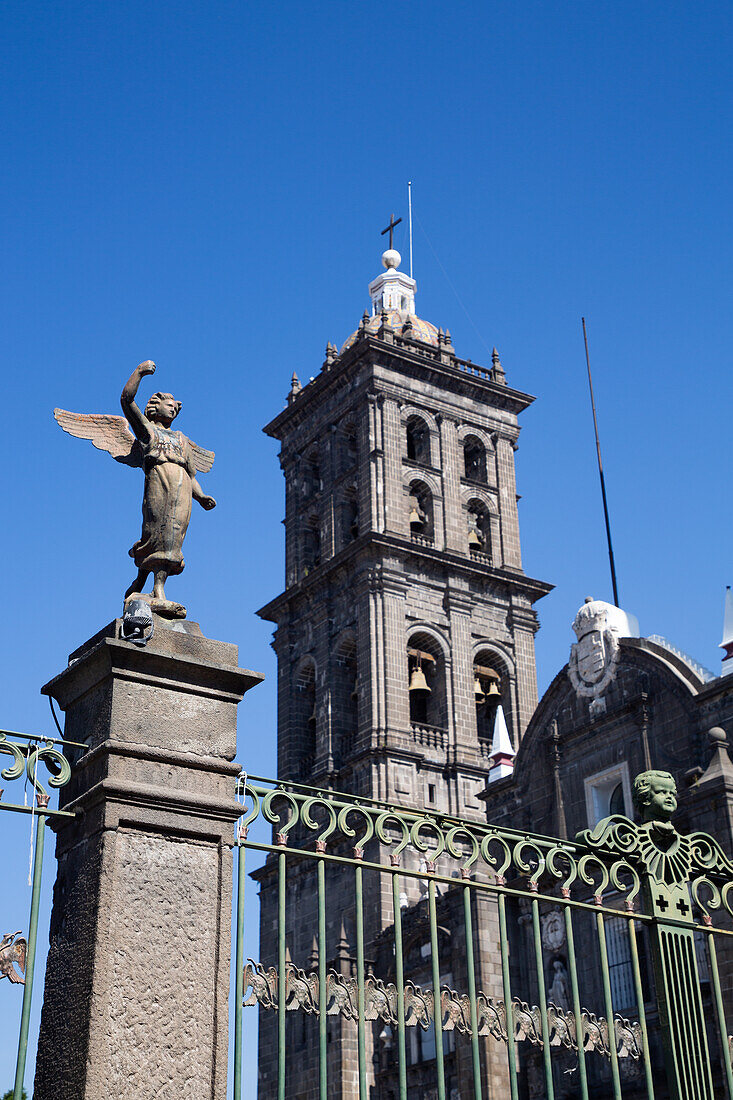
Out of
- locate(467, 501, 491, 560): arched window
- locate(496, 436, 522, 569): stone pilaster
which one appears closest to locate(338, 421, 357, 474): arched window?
locate(467, 501, 491, 560): arched window

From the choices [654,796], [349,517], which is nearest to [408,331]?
[349,517]

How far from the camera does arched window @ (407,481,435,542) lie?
45531 millimetres

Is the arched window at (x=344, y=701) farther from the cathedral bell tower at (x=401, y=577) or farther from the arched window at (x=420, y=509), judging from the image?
the arched window at (x=420, y=509)

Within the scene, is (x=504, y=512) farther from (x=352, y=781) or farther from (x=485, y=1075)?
(x=485, y=1075)

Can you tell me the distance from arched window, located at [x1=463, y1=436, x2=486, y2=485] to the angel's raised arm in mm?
41930

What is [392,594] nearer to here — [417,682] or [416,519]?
[417,682]

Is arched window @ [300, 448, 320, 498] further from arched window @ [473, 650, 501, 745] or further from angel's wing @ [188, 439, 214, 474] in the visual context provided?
angel's wing @ [188, 439, 214, 474]

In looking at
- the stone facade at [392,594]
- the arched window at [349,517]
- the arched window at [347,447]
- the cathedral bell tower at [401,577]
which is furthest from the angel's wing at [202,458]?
the arched window at [347,447]

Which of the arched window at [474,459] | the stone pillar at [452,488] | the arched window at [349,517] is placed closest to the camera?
the stone pillar at [452,488]

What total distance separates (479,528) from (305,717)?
952 cm

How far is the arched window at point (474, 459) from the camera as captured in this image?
48594 mm

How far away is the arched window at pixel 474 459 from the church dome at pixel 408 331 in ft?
12.9

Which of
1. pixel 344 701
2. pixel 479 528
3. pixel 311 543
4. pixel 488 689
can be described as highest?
pixel 479 528

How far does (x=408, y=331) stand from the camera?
164 feet
